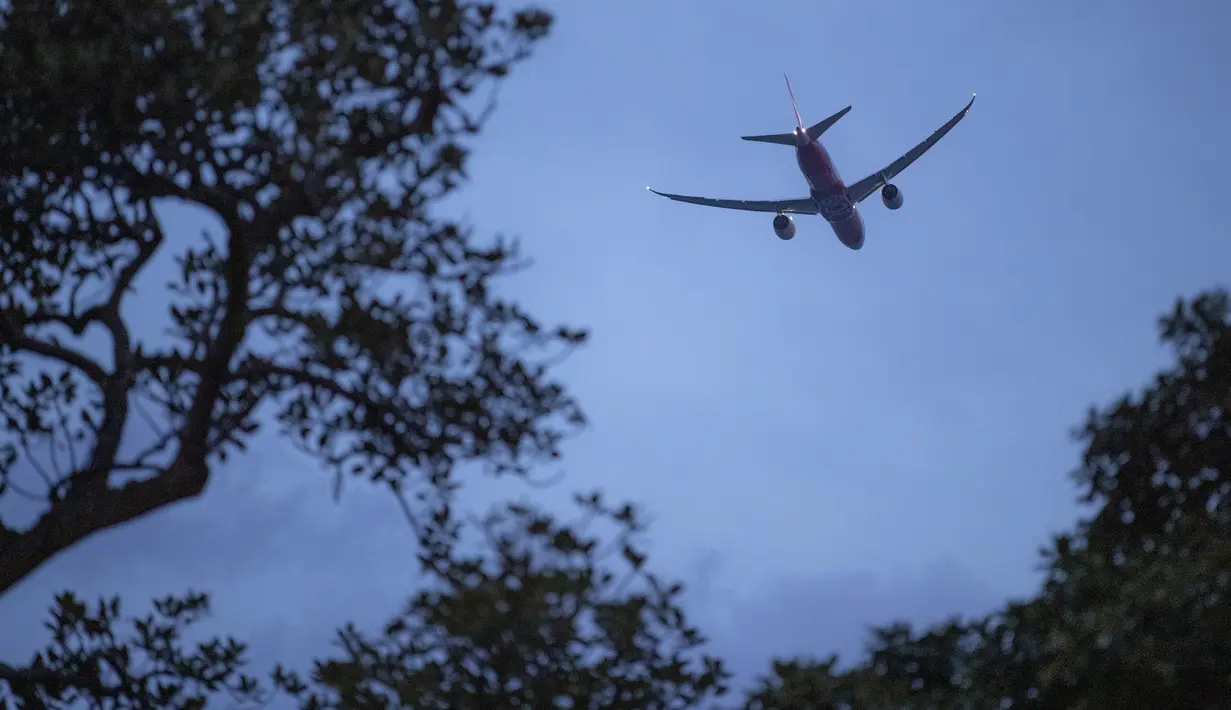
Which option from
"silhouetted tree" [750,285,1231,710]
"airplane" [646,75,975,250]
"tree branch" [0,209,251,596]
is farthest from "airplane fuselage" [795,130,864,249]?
"tree branch" [0,209,251,596]

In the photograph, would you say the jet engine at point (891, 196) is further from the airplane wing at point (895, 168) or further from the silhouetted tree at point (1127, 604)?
the silhouetted tree at point (1127, 604)

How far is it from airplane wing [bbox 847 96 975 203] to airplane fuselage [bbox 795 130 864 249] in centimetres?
46

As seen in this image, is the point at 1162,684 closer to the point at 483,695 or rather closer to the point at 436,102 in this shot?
the point at 483,695

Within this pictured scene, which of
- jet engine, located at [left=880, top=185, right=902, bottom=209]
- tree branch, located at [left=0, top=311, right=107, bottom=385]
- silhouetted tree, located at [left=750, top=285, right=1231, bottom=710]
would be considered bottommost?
silhouetted tree, located at [left=750, top=285, right=1231, bottom=710]

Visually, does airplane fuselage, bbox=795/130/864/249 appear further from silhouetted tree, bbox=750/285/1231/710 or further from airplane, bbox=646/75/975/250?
silhouetted tree, bbox=750/285/1231/710

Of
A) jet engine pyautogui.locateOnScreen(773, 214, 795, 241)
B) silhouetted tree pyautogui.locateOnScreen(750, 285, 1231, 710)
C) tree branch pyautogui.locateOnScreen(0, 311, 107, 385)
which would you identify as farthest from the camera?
jet engine pyautogui.locateOnScreen(773, 214, 795, 241)

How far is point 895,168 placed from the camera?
153 feet

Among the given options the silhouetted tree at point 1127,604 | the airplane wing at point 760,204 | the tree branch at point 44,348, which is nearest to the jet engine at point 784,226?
the airplane wing at point 760,204

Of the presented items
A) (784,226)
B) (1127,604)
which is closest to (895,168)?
(784,226)

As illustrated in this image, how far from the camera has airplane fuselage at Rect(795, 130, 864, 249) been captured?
156 ft

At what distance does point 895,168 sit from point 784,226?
21.2 ft

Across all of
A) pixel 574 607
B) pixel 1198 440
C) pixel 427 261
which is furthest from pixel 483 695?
pixel 1198 440

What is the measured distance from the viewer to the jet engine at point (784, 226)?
5153cm

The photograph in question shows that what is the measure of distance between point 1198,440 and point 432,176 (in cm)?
887
